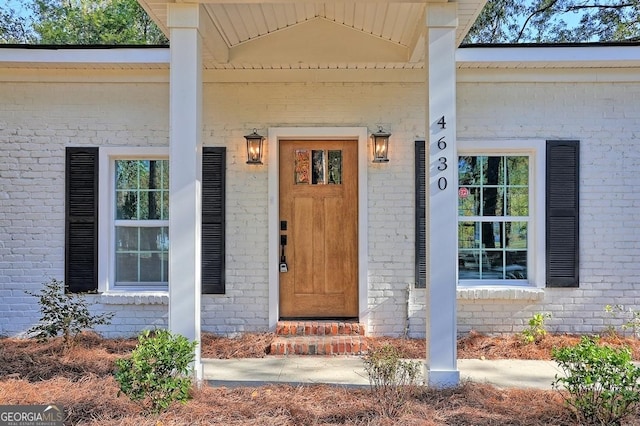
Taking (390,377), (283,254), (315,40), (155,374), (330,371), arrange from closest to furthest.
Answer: (155,374), (390,377), (330,371), (315,40), (283,254)

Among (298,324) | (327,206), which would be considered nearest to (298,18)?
(327,206)

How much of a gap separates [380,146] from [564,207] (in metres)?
2.16

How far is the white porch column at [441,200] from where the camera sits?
3646mm

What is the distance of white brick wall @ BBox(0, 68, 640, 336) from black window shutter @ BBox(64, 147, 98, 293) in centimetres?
14

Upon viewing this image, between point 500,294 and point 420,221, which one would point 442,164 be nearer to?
point 420,221

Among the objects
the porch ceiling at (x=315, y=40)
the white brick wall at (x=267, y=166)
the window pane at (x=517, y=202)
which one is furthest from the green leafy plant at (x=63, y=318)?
the window pane at (x=517, y=202)

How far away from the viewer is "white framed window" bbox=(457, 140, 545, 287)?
17.9 feet

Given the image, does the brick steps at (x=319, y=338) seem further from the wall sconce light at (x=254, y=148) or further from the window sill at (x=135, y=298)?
the wall sconce light at (x=254, y=148)

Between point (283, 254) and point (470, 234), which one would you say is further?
point (470, 234)

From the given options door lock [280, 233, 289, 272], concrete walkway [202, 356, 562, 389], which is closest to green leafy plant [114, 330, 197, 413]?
concrete walkway [202, 356, 562, 389]

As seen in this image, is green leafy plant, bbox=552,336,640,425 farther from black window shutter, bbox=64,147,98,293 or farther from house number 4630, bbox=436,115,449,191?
black window shutter, bbox=64,147,98,293

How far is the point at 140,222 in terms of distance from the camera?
5.48 metres

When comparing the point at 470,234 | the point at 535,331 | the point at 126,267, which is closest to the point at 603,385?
the point at 535,331

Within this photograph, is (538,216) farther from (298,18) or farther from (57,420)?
(57,420)
